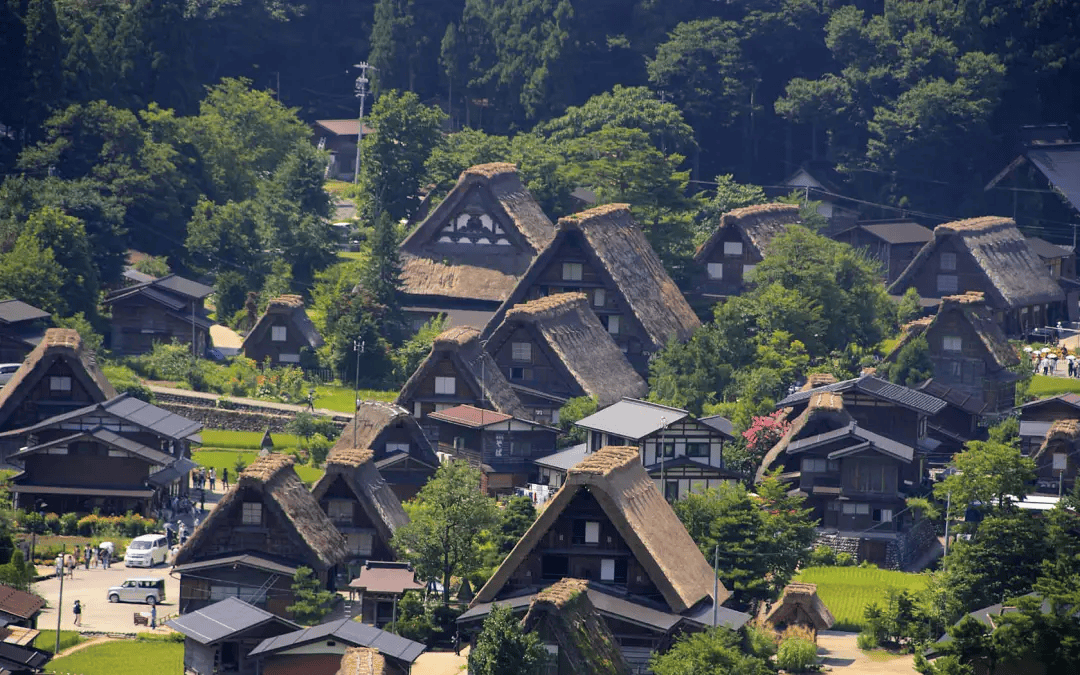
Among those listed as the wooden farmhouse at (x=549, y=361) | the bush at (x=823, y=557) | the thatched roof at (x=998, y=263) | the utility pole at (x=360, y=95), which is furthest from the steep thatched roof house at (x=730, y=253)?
the bush at (x=823, y=557)

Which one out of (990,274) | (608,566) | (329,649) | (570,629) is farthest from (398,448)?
(990,274)

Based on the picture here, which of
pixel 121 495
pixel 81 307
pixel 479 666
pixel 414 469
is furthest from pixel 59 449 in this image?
pixel 479 666

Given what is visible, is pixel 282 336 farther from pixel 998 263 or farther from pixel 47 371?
pixel 998 263

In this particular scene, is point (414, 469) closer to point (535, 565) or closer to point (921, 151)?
point (535, 565)

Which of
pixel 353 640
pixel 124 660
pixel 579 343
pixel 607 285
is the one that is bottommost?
pixel 124 660

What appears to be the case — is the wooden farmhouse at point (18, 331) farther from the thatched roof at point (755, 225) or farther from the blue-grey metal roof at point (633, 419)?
the thatched roof at point (755, 225)
